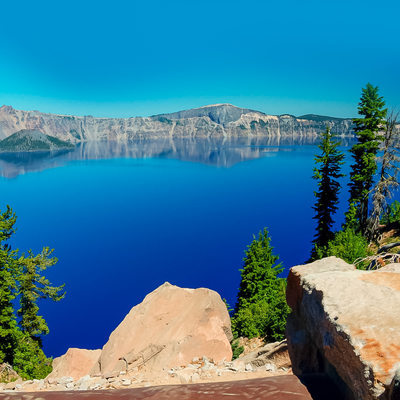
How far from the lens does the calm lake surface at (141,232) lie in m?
50.7

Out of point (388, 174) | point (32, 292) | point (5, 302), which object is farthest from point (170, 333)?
point (388, 174)

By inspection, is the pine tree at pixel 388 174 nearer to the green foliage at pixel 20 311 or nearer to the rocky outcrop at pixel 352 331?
the rocky outcrop at pixel 352 331

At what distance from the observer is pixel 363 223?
34.2m

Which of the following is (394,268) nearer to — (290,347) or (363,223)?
(290,347)

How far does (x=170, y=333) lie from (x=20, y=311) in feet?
60.4

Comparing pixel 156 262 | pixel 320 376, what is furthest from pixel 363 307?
pixel 156 262

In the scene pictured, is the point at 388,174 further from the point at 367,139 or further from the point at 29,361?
the point at 29,361

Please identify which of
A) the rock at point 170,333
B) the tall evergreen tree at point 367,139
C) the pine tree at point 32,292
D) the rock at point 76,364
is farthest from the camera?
the tall evergreen tree at point 367,139

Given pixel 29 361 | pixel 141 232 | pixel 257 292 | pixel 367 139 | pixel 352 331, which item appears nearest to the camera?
pixel 352 331

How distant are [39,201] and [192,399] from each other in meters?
128

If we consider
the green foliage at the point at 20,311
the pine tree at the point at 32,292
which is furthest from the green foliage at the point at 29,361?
the pine tree at the point at 32,292

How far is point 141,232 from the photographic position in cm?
7969

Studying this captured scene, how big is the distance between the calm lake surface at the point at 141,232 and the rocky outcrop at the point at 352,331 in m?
41.8

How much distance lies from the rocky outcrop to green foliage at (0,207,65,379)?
65.3ft
